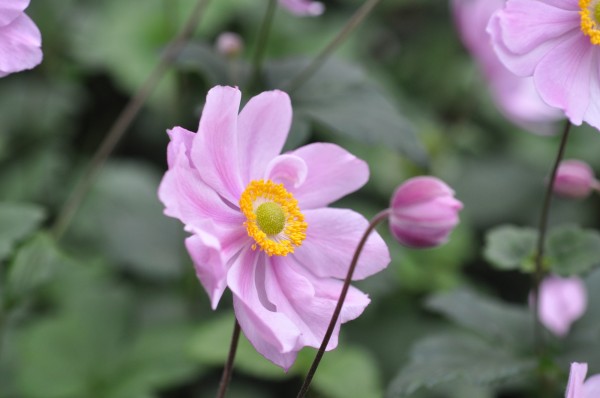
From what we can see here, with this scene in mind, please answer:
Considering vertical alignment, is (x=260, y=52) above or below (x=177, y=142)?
below

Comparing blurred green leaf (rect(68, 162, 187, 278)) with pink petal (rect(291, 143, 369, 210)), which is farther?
blurred green leaf (rect(68, 162, 187, 278))

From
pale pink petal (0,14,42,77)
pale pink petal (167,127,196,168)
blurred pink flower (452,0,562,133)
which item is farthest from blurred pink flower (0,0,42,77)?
blurred pink flower (452,0,562,133)

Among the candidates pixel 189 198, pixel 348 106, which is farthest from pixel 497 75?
pixel 189 198

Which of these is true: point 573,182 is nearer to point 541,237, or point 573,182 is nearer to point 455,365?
point 541,237

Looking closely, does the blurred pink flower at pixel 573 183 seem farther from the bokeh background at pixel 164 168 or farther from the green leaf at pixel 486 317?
the green leaf at pixel 486 317

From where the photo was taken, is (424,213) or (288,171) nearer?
(424,213)

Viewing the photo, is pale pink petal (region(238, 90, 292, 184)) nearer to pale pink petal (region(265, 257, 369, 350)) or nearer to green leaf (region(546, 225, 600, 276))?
pale pink petal (region(265, 257, 369, 350))
